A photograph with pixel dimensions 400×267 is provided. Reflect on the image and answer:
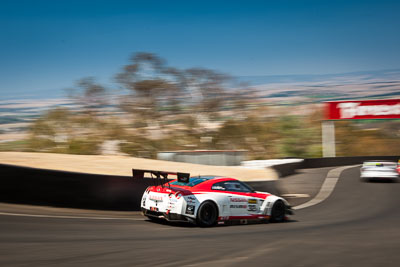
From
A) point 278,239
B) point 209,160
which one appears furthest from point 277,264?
point 209,160

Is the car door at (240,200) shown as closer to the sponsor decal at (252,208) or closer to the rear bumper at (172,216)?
the sponsor decal at (252,208)

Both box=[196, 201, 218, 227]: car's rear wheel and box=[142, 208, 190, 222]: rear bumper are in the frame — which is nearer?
box=[142, 208, 190, 222]: rear bumper

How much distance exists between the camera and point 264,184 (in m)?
16.8

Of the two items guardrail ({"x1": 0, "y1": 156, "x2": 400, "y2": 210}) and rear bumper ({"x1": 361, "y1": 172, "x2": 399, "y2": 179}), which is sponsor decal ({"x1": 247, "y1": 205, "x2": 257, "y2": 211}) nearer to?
guardrail ({"x1": 0, "y1": 156, "x2": 400, "y2": 210})

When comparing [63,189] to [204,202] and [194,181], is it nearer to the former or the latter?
[194,181]

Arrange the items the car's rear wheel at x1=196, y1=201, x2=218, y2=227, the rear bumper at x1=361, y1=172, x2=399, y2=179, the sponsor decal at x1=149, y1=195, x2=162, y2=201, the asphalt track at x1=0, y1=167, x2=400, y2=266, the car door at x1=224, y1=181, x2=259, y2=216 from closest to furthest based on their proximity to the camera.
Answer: the asphalt track at x1=0, y1=167, x2=400, y2=266, the car's rear wheel at x1=196, y1=201, x2=218, y2=227, the sponsor decal at x1=149, y1=195, x2=162, y2=201, the car door at x1=224, y1=181, x2=259, y2=216, the rear bumper at x1=361, y1=172, x2=399, y2=179

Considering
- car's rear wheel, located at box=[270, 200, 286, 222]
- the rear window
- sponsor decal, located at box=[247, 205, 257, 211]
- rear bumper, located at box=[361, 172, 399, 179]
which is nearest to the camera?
the rear window

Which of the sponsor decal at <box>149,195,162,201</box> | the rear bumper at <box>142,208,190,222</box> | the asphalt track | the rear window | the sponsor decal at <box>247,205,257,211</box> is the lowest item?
the asphalt track

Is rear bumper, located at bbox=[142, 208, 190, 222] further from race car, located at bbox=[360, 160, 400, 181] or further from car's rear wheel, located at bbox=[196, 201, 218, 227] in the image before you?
race car, located at bbox=[360, 160, 400, 181]

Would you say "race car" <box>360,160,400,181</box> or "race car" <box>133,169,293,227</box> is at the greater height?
"race car" <box>360,160,400,181</box>

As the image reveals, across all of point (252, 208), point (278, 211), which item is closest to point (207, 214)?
point (252, 208)

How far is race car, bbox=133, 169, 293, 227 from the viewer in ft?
34.9

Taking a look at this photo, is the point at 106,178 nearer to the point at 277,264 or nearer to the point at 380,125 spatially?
the point at 277,264

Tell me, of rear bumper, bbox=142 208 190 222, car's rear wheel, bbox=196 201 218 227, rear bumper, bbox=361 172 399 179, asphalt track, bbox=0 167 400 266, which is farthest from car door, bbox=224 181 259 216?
rear bumper, bbox=361 172 399 179
